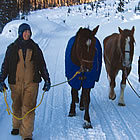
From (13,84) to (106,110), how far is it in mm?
2447

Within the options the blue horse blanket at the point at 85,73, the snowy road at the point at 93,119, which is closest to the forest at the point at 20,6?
the snowy road at the point at 93,119

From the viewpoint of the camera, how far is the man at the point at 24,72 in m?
3.25

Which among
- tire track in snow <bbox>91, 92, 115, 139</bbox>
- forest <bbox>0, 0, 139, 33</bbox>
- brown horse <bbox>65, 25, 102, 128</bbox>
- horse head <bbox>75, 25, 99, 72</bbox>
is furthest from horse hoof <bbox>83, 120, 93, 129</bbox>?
forest <bbox>0, 0, 139, 33</bbox>

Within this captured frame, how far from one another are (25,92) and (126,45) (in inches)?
98.4

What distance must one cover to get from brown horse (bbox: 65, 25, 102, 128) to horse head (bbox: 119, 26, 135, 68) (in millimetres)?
718

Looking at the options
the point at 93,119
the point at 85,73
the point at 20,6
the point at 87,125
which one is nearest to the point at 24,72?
the point at 85,73

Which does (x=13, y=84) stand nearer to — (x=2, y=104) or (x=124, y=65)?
(x=2, y=104)

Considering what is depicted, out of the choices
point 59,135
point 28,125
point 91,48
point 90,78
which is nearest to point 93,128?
point 59,135

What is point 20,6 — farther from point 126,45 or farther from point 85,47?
point 85,47

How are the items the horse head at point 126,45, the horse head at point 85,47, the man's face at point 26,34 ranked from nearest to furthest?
1. the man's face at point 26,34
2. the horse head at point 85,47
3. the horse head at point 126,45

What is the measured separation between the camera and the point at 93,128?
4039mm

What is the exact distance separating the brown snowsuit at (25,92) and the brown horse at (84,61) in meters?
0.89

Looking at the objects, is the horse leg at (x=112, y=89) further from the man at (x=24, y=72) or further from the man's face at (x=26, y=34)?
the man's face at (x=26, y=34)

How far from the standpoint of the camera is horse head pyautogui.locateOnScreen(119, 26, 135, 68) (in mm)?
4629
